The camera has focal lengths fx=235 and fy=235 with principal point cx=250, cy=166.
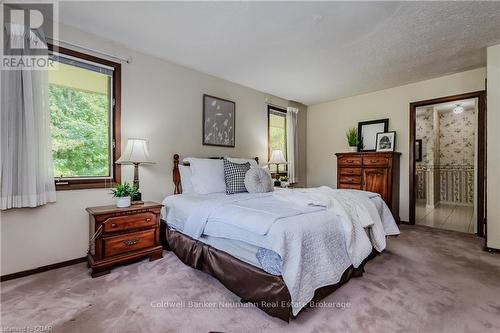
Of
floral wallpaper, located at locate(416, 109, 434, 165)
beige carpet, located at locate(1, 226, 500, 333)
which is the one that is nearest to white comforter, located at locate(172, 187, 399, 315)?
beige carpet, located at locate(1, 226, 500, 333)

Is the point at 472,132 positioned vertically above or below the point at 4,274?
above

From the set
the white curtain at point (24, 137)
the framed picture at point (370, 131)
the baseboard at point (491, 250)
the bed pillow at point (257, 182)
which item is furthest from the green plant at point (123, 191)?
the baseboard at point (491, 250)

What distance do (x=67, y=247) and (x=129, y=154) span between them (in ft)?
3.83

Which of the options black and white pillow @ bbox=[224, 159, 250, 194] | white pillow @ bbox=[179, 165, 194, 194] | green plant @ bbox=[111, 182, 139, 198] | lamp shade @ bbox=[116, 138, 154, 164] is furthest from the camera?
white pillow @ bbox=[179, 165, 194, 194]

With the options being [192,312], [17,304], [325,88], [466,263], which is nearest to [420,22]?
[325,88]

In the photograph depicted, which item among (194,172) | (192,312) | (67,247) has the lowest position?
(192,312)

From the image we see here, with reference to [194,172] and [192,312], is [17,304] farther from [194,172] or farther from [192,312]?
[194,172]

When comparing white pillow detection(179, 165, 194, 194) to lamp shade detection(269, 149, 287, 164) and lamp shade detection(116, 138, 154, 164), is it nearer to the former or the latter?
lamp shade detection(116, 138, 154, 164)

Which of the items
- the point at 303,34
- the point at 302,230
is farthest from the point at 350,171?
the point at 302,230

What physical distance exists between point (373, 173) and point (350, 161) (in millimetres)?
471

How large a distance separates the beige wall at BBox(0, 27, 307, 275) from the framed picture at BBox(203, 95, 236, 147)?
98 mm

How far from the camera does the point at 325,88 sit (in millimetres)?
4445

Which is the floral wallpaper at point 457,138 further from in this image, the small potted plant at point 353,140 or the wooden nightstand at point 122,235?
the wooden nightstand at point 122,235

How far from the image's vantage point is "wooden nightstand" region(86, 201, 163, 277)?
224 centimetres
